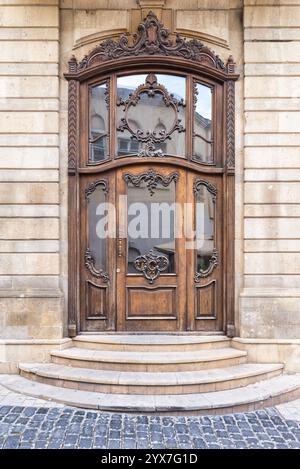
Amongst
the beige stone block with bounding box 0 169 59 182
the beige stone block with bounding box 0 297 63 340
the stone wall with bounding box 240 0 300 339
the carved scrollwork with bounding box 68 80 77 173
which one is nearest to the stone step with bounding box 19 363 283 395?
the beige stone block with bounding box 0 297 63 340

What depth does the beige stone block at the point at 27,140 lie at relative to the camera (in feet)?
18.0

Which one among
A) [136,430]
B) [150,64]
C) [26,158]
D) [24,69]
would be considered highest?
[150,64]

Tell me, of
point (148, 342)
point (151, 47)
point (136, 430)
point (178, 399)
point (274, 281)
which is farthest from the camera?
point (151, 47)

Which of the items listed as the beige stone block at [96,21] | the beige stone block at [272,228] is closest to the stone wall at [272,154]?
the beige stone block at [272,228]

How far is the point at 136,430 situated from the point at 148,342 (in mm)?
1490

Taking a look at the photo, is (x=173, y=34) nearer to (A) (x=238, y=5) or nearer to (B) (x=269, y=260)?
(A) (x=238, y=5)

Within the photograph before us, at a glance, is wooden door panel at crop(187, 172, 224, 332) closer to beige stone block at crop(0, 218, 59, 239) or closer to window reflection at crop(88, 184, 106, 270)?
window reflection at crop(88, 184, 106, 270)

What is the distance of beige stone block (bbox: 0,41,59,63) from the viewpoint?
547 centimetres

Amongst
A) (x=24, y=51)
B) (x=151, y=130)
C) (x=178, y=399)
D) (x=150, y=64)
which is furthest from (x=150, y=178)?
(x=178, y=399)

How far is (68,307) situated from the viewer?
Result: 5.61 metres

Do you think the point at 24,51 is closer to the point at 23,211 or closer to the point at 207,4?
the point at 23,211

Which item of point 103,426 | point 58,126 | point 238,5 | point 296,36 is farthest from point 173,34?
point 103,426

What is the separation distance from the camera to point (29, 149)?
5480mm

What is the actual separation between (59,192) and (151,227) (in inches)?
62.8
